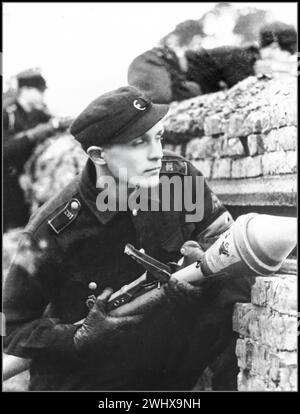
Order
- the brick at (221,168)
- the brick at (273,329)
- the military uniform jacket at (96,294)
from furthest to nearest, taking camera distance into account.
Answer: the brick at (221,168), the military uniform jacket at (96,294), the brick at (273,329)

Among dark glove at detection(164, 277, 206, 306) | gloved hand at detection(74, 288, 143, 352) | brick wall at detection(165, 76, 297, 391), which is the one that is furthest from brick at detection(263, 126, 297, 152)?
gloved hand at detection(74, 288, 143, 352)

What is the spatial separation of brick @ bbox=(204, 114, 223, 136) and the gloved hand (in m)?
→ 1.20

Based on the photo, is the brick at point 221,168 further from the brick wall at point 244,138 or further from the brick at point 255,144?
the brick at point 255,144

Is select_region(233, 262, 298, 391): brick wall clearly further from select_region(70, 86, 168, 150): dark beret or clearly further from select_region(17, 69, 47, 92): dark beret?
select_region(17, 69, 47, 92): dark beret

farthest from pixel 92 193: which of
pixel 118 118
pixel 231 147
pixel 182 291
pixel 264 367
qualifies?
pixel 264 367

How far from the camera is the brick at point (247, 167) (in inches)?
143

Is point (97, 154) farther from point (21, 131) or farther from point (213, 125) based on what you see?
point (21, 131)

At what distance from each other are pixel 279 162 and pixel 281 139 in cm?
12

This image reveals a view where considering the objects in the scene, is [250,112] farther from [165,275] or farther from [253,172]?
[165,275]

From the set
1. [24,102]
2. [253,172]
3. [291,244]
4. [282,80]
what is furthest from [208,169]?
[24,102]

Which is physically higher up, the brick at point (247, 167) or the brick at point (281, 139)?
the brick at point (281, 139)

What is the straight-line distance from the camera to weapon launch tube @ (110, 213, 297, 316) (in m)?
3.22

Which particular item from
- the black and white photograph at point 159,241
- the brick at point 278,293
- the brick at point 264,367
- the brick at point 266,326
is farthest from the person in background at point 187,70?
the brick at point 264,367

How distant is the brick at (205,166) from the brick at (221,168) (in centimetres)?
4
